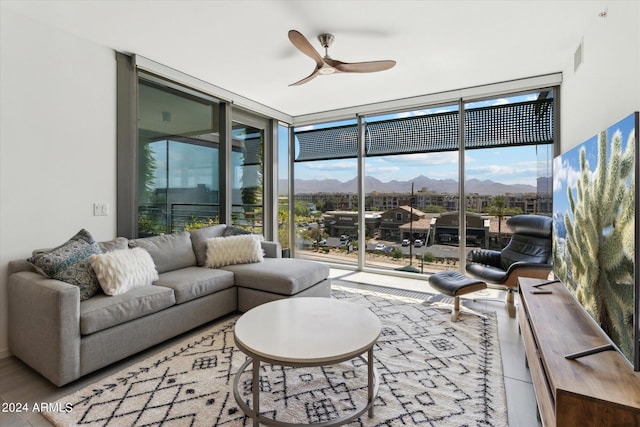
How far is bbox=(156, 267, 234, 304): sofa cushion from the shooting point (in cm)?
273

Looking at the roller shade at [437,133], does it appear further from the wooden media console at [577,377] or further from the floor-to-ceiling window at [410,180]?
the wooden media console at [577,377]

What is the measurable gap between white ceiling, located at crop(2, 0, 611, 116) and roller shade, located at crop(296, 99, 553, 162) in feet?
1.48

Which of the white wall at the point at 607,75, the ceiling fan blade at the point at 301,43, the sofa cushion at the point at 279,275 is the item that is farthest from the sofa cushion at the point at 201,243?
the white wall at the point at 607,75

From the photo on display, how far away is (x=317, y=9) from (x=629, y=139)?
7.05 feet

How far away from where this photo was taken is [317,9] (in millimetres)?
2500

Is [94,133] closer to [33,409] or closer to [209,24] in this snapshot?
[209,24]

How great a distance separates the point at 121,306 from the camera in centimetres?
227

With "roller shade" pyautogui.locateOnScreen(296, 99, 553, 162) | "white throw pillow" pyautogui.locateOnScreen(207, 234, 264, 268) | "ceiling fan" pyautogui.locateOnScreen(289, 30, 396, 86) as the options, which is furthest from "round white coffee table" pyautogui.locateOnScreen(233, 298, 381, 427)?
"roller shade" pyautogui.locateOnScreen(296, 99, 553, 162)

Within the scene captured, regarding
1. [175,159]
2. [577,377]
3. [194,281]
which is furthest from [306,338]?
[175,159]

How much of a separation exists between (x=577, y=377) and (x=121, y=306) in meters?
2.59

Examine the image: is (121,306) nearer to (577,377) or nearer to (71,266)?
(71,266)

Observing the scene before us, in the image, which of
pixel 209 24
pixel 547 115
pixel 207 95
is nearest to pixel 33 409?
pixel 209 24

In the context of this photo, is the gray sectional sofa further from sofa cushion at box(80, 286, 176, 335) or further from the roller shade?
the roller shade

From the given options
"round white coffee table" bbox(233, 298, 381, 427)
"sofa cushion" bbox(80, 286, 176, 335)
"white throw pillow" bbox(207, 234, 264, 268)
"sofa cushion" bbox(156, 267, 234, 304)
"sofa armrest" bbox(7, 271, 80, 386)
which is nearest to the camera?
"round white coffee table" bbox(233, 298, 381, 427)
